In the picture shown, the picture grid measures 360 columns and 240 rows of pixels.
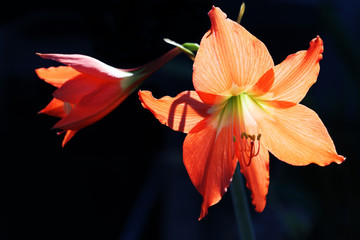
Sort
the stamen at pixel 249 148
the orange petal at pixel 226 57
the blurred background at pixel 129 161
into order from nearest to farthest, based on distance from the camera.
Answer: the orange petal at pixel 226 57
the stamen at pixel 249 148
the blurred background at pixel 129 161

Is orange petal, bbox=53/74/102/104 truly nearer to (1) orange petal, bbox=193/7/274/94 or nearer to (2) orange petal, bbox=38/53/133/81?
(2) orange petal, bbox=38/53/133/81

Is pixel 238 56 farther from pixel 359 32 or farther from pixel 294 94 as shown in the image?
pixel 359 32

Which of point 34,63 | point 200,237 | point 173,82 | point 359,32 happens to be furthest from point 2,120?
point 359,32

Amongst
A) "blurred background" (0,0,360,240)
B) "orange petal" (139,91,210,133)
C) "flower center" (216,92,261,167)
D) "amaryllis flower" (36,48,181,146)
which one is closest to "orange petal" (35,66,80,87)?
"amaryllis flower" (36,48,181,146)

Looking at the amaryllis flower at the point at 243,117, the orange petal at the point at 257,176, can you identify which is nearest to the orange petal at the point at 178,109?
the amaryllis flower at the point at 243,117

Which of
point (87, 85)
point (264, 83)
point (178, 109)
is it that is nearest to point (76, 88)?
point (87, 85)

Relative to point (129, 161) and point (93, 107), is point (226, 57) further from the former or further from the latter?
point (129, 161)

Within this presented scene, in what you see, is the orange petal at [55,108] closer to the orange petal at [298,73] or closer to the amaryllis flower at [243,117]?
the amaryllis flower at [243,117]

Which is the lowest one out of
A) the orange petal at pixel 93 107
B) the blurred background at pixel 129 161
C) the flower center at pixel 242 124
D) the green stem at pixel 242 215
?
the blurred background at pixel 129 161
